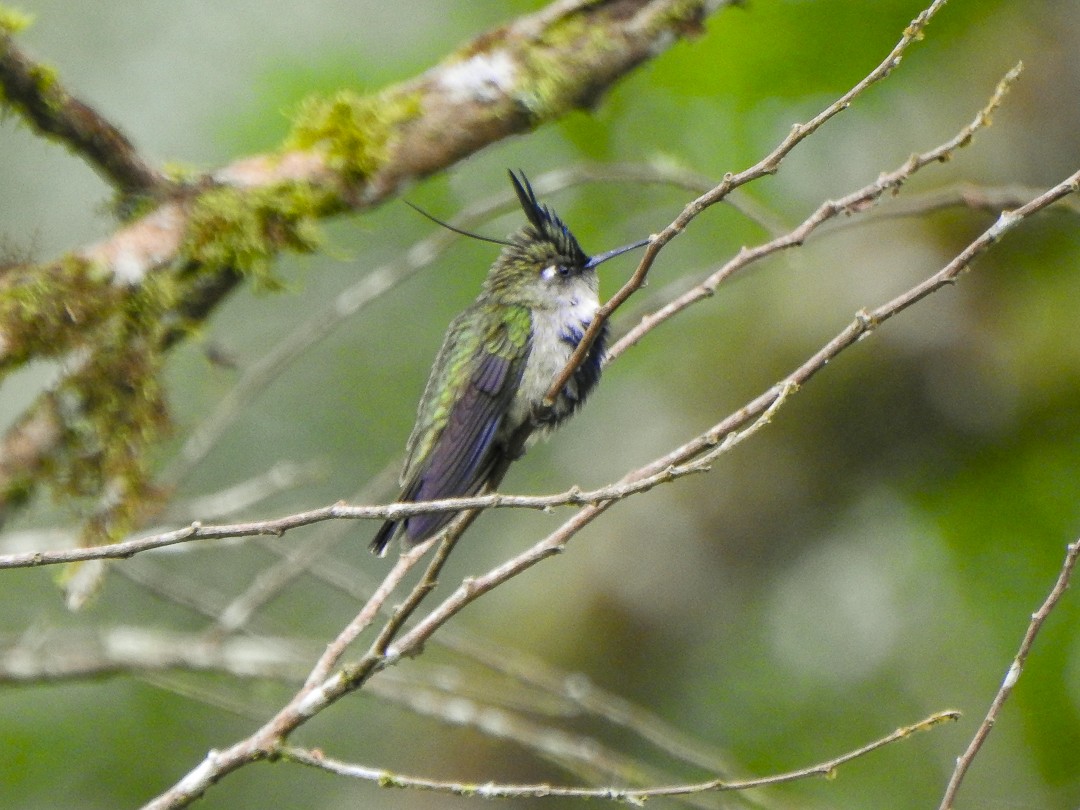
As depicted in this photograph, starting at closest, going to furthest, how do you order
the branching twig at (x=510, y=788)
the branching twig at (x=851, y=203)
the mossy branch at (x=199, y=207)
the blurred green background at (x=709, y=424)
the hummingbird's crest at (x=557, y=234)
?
1. the branching twig at (x=510, y=788)
2. the branching twig at (x=851, y=203)
3. the mossy branch at (x=199, y=207)
4. the hummingbird's crest at (x=557, y=234)
5. the blurred green background at (x=709, y=424)

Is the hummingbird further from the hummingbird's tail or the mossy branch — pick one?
the mossy branch

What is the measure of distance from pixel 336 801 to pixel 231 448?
8.72ft

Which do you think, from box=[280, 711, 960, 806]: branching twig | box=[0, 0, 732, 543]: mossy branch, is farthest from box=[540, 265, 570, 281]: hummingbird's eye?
box=[280, 711, 960, 806]: branching twig

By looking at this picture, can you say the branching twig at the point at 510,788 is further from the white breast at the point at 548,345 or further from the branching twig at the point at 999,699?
the white breast at the point at 548,345

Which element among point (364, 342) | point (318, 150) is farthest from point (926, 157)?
point (364, 342)

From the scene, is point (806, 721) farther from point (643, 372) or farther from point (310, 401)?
point (310, 401)

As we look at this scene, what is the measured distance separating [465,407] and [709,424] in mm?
2658

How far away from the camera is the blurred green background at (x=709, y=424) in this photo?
624 centimetres

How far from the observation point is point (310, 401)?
29.6 ft

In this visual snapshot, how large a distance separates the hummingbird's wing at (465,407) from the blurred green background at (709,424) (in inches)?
24.4

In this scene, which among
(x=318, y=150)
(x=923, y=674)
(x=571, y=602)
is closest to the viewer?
(x=318, y=150)

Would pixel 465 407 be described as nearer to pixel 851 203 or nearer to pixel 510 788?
pixel 851 203

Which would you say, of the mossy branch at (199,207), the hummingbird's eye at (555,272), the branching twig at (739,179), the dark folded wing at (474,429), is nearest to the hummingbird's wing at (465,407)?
the dark folded wing at (474,429)

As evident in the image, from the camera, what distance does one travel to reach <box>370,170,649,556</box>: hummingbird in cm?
407
